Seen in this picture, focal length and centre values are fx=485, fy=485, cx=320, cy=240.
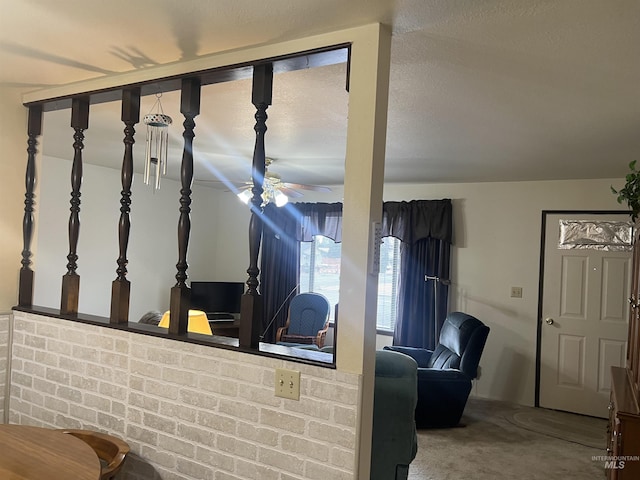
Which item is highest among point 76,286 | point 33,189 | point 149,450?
point 33,189

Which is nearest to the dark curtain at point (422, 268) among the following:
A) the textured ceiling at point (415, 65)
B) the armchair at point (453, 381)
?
the armchair at point (453, 381)

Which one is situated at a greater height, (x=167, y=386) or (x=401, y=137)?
(x=401, y=137)

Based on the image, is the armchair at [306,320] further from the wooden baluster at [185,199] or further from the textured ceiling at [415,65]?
the wooden baluster at [185,199]

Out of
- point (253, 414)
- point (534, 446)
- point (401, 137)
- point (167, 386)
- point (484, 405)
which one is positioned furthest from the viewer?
point (484, 405)

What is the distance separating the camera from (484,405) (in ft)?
15.9

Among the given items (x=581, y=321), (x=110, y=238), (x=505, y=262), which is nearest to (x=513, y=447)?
(x=581, y=321)

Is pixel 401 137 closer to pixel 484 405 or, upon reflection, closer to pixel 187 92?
pixel 187 92

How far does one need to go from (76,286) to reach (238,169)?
2.76 metres

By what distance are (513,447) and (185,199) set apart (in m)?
3.27

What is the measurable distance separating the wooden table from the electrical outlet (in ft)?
2.07

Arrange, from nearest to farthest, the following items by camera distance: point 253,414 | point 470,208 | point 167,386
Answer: point 253,414, point 167,386, point 470,208

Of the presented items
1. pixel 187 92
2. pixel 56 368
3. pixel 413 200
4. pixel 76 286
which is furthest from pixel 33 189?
pixel 413 200

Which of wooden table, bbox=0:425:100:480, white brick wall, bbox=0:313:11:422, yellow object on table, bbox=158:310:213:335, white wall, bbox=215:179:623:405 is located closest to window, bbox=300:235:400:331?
white wall, bbox=215:179:623:405

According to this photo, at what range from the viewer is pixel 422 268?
5.36m
